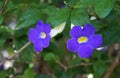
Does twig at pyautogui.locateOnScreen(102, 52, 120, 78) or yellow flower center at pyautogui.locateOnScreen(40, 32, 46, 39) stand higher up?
yellow flower center at pyautogui.locateOnScreen(40, 32, 46, 39)

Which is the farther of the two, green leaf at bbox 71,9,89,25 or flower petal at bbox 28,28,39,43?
flower petal at bbox 28,28,39,43

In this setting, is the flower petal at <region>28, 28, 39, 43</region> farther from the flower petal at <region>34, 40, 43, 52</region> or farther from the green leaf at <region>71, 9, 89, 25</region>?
the green leaf at <region>71, 9, 89, 25</region>

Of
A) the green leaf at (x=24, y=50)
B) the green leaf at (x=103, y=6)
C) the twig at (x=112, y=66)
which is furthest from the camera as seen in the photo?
the twig at (x=112, y=66)

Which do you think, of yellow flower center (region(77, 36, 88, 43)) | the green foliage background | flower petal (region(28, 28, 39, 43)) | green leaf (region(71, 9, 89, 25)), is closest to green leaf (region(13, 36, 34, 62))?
the green foliage background

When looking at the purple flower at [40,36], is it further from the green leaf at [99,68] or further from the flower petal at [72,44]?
the green leaf at [99,68]

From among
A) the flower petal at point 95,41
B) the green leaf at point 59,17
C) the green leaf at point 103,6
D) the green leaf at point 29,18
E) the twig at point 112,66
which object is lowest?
the twig at point 112,66

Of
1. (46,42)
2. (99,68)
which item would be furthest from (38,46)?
(99,68)

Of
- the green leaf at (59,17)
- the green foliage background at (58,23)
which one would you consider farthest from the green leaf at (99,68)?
the green leaf at (59,17)
